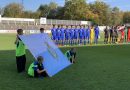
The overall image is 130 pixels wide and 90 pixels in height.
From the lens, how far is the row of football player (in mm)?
29688

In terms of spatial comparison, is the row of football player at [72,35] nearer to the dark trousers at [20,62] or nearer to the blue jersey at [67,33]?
the blue jersey at [67,33]

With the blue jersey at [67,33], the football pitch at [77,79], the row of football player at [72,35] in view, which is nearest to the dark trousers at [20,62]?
the football pitch at [77,79]

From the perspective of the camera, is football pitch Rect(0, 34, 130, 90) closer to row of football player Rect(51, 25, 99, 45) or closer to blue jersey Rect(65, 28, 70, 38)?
row of football player Rect(51, 25, 99, 45)

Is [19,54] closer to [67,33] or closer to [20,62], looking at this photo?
[20,62]

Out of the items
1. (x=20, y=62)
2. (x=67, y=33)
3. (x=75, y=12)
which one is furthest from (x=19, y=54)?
(x=75, y=12)

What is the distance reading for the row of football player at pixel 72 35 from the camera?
29688mm

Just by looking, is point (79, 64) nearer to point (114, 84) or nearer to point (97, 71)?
point (97, 71)

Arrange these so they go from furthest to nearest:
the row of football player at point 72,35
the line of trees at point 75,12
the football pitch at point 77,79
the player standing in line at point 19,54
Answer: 1. the line of trees at point 75,12
2. the row of football player at point 72,35
3. the player standing in line at point 19,54
4. the football pitch at point 77,79

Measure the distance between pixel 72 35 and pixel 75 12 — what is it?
258ft

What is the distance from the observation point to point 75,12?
109 metres

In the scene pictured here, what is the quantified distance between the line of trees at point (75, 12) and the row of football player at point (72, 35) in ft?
248

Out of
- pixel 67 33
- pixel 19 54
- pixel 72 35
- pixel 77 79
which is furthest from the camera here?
pixel 72 35

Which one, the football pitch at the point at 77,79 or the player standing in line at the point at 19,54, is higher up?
the player standing in line at the point at 19,54

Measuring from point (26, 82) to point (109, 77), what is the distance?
9.41 feet
